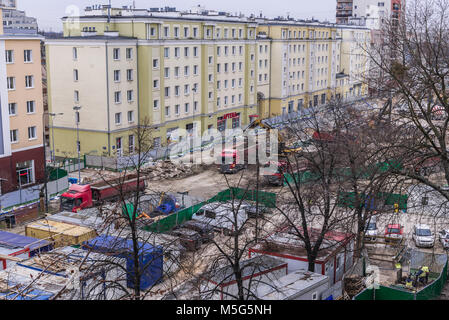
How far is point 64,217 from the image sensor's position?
23.7m

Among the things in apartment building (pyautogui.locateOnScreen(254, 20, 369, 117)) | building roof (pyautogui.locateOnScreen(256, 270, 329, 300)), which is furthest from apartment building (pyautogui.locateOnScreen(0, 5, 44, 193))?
apartment building (pyautogui.locateOnScreen(254, 20, 369, 117))

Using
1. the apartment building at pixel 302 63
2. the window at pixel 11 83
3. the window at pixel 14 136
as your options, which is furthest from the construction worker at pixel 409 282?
the apartment building at pixel 302 63

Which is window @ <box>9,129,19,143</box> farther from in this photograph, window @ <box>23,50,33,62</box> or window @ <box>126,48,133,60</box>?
window @ <box>126,48,133,60</box>

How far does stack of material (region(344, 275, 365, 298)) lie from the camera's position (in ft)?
57.5

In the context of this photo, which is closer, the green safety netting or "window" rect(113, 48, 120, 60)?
the green safety netting

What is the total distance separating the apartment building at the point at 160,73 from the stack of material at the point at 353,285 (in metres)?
21.0

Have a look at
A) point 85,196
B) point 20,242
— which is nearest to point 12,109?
point 85,196

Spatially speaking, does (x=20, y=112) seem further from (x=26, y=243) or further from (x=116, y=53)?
(x=26, y=243)

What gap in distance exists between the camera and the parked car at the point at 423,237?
22797mm

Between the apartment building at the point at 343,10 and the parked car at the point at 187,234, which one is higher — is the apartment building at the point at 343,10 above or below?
above

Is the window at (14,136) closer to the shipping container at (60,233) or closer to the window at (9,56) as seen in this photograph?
the window at (9,56)

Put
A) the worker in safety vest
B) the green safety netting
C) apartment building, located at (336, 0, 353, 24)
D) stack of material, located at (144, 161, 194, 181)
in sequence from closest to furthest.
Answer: the worker in safety vest, the green safety netting, stack of material, located at (144, 161, 194, 181), apartment building, located at (336, 0, 353, 24)

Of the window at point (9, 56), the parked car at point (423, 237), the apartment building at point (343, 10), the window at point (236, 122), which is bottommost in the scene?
the parked car at point (423, 237)

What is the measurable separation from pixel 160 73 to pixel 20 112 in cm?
1390
